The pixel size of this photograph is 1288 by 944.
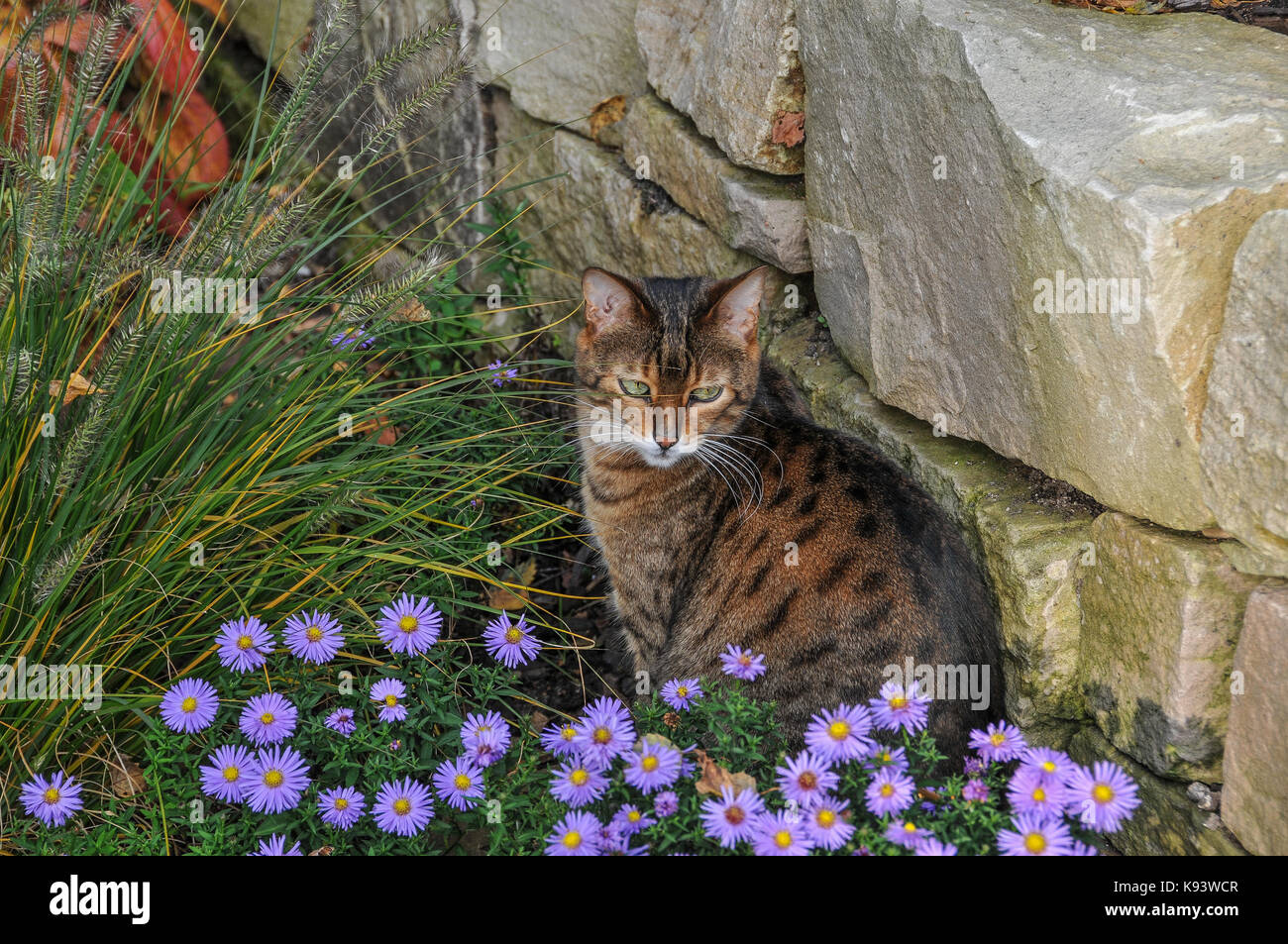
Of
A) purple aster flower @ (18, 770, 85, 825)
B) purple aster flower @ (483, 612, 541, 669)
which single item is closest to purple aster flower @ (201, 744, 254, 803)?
purple aster flower @ (18, 770, 85, 825)

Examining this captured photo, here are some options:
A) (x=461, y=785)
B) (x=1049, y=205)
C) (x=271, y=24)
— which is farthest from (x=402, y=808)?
(x=271, y=24)

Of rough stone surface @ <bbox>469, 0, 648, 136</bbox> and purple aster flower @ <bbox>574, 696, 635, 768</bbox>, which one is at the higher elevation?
rough stone surface @ <bbox>469, 0, 648, 136</bbox>

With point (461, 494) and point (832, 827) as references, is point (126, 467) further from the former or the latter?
point (832, 827)

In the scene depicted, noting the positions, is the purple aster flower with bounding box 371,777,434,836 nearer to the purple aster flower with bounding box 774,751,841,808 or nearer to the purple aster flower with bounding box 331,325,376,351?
the purple aster flower with bounding box 774,751,841,808

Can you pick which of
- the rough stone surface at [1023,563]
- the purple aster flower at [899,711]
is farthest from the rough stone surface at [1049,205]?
the purple aster flower at [899,711]

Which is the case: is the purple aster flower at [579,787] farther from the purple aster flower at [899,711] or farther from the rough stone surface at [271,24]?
the rough stone surface at [271,24]

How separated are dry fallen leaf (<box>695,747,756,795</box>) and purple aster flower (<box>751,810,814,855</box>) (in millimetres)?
130

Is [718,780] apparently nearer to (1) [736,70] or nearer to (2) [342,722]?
(2) [342,722]

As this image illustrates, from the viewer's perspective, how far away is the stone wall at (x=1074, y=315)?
233cm

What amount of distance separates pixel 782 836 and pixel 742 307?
5.68 ft

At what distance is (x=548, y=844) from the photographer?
2199mm

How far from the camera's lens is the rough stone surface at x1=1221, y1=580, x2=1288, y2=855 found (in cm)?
231

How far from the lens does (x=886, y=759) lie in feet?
7.05

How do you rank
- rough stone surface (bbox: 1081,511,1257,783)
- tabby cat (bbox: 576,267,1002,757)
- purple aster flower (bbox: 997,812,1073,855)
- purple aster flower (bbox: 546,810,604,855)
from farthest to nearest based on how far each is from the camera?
tabby cat (bbox: 576,267,1002,757) < rough stone surface (bbox: 1081,511,1257,783) < purple aster flower (bbox: 546,810,604,855) < purple aster flower (bbox: 997,812,1073,855)
